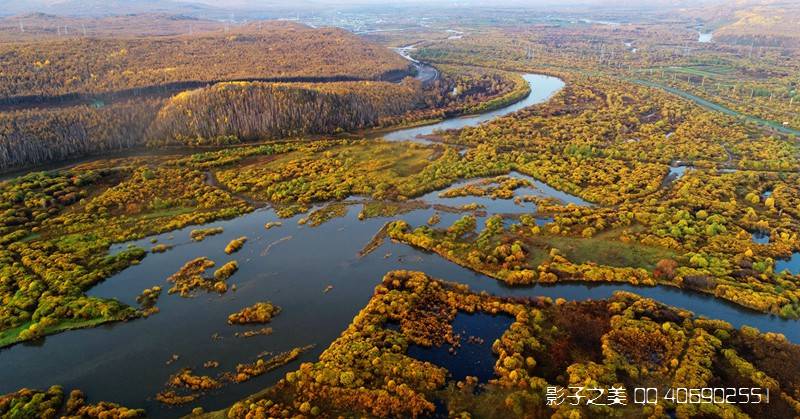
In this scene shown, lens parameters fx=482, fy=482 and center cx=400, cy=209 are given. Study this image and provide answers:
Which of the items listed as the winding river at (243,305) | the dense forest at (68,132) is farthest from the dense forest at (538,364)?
the dense forest at (68,132)

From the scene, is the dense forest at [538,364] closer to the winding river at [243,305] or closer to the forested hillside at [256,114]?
the winding river at [243,305]

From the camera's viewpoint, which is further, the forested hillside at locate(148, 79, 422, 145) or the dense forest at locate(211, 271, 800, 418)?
the forested hillside at locate(148, 79, 422, 145)

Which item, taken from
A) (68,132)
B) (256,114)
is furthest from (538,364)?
(68,132)

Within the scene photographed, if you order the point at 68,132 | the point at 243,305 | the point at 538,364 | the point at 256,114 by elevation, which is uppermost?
the point at 256,114

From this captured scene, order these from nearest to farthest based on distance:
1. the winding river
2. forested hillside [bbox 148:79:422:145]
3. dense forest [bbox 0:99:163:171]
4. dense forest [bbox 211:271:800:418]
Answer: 1. dense forest [bbox 211:271:800:418]
2. the winding river
3. dense forest [bbox 0:99:163:171]
4. forested hillside [bbox 148:79:422:145]

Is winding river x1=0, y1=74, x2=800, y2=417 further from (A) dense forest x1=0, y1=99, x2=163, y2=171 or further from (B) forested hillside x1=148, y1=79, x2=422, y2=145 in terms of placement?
(A) dense forest x1=0, y1=99, x2=163, y2=171

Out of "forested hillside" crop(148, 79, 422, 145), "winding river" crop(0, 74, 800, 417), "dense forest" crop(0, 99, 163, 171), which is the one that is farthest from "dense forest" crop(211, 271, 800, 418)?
"dense forest" crop(0, 99, 163, 171)

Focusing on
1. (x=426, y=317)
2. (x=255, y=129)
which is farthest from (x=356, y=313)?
(x=255, y=129)

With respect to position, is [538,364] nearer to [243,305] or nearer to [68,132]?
[243,305]

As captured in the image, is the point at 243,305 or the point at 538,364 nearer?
the point at 538,364
